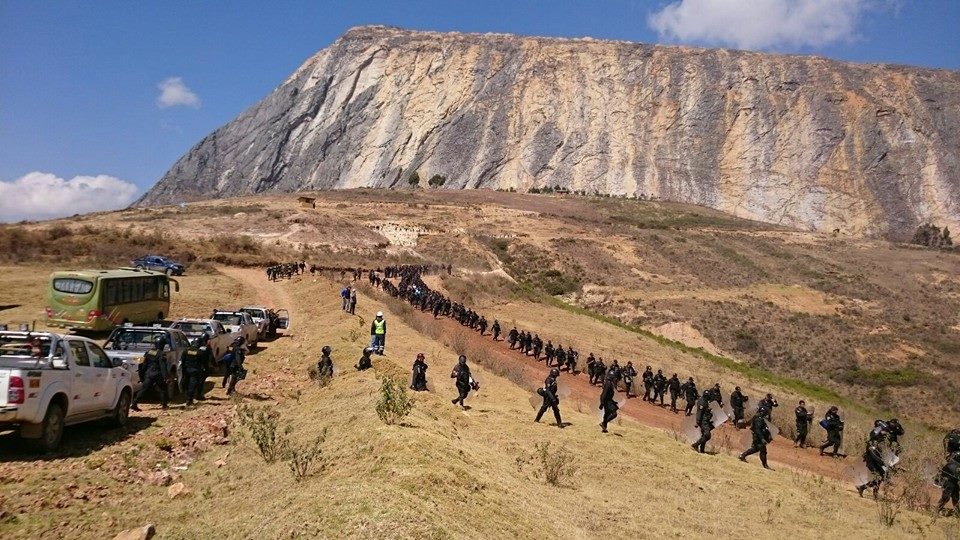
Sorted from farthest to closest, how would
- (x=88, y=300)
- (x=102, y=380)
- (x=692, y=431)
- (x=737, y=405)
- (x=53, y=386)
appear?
1. (x=737, y=405)
2. (x=88, y=300)
3. (x=692, y=431)
4. (x=102, y=380)
5. (x=53, y=386)

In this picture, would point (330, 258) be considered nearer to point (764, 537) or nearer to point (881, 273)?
point (764, 537)

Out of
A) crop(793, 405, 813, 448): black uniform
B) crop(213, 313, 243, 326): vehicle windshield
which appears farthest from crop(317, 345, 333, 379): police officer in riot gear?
crop(793, 405, 813, 448): black uniform

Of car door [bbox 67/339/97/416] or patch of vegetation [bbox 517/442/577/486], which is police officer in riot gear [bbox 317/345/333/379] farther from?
car door [bbox 67/339/97/416]

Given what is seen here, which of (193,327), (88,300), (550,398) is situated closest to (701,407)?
(550,398)

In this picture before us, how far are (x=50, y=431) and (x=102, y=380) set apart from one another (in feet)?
5.01

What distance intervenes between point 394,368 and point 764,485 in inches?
347

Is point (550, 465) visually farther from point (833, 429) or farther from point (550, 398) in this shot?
point (833, 429)

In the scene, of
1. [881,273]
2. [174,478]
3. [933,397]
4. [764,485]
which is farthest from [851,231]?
Result: [174,478]

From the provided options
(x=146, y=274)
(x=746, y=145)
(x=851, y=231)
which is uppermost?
(x=746, y=145)

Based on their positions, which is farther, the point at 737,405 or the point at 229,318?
the point at 229,318

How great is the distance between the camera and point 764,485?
44.9 feet

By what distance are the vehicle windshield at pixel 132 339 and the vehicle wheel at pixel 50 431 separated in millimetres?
5232

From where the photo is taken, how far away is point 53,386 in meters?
9.70

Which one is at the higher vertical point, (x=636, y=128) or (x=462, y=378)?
(x=636, y=128)
